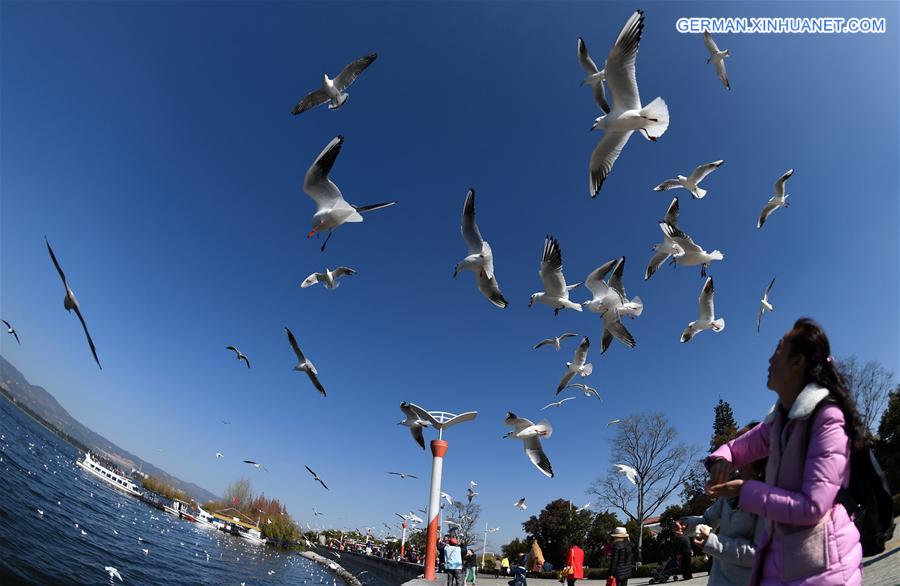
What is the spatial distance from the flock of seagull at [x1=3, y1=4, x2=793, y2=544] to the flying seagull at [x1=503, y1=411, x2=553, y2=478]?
0.02 metres

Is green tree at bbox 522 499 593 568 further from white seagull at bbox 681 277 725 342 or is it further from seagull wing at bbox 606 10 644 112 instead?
seagull wing at bbox 606 10 644 112

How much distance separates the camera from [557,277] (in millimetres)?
8688

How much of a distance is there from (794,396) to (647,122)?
5941 mm

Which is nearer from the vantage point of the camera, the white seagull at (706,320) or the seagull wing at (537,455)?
the seagull wing at (537,455)

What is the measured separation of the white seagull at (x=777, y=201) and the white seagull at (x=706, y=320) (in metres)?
1.87

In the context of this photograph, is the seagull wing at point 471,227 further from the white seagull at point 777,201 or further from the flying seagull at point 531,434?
the white seagull at point 777,201

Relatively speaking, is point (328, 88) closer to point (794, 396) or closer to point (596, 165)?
point (596, 165)

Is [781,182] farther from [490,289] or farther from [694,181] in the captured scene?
[490,289]

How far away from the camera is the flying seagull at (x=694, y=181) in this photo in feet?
31.0

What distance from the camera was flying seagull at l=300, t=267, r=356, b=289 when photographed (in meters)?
10.9

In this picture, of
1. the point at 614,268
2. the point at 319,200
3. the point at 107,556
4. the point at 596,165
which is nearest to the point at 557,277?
the point at 614,268

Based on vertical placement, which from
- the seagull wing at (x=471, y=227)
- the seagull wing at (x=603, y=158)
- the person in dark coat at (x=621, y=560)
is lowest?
the person in dark coat at (x=621, y=560)

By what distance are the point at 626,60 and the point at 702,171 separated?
3699 millimetres

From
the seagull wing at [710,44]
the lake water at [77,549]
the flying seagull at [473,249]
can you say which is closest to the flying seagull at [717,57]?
the seagull wing at [710,44]
